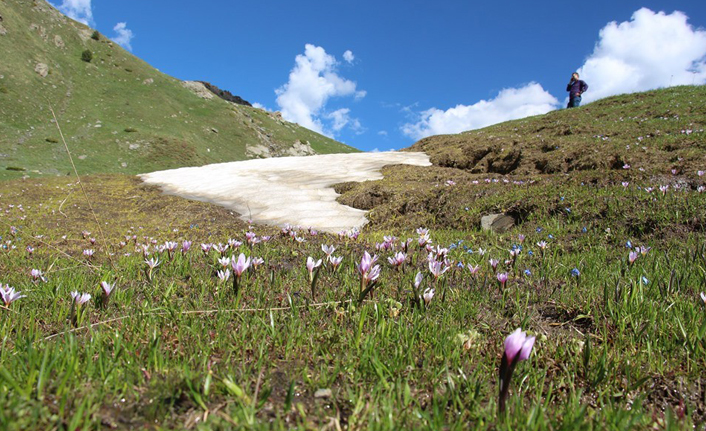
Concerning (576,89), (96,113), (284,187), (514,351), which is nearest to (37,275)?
(514,351)

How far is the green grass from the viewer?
158cm

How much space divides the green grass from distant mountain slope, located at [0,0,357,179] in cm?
3540

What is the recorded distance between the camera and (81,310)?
2.69 meters

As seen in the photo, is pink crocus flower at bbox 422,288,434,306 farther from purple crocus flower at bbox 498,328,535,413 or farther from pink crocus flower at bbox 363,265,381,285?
purple crocus flower at bbox 498,328,535,413

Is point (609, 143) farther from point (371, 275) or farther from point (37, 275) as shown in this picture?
point (37, 275)

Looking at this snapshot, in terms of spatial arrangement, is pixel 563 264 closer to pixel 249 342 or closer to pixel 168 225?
pixel 249 342

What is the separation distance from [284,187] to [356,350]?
1279cm

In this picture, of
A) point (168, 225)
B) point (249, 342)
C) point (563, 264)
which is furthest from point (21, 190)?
point (563, 264)

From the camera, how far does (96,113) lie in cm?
4769

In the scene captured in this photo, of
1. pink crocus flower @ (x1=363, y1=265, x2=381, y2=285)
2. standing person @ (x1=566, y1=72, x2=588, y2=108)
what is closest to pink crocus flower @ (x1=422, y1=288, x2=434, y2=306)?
pink crocus flower @ (x1=363, y1=265, x2=381, y2=285)

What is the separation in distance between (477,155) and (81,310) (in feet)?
50.4

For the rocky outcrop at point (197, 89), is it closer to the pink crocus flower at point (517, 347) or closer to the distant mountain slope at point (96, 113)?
the distant mountain slope at point (96, 113)

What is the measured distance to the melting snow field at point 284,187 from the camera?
1027 centimetres

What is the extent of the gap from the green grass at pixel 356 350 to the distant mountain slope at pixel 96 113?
35404 millimetres
